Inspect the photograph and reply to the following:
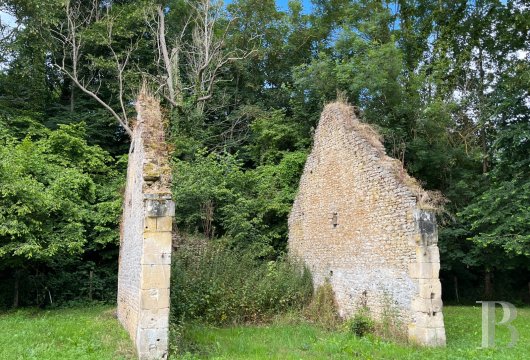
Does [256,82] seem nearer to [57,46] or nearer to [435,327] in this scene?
[57,46]

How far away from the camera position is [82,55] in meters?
23.8

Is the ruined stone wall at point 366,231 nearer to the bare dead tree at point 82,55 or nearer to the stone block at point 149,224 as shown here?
the stone block at point 149,224

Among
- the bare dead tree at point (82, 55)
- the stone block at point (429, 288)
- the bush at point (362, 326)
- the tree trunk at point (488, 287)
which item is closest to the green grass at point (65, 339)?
the bush at point (362, 326)

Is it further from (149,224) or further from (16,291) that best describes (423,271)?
(16,291)

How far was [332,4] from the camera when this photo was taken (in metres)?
25.0

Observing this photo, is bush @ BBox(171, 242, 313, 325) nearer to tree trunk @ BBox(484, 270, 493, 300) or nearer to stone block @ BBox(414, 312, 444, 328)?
stone block @ BBox(414, 312, 444, 328)

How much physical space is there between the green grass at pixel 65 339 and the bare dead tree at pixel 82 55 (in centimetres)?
1116

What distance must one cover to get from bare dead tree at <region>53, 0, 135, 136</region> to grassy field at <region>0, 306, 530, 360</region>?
12.3 meters

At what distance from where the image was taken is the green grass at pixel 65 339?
7.64 meters

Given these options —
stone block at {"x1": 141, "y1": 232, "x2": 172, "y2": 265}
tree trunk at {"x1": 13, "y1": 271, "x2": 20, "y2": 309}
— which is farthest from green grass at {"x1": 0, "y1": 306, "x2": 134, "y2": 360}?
tree trunk at {"x1": 13, "y1": 271, "x2": 20, "y2": 309}

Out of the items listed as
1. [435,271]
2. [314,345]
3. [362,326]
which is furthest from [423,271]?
[314,345]

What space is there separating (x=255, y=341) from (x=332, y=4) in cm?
2033

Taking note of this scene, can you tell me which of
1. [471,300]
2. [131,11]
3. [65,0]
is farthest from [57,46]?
[471,300]

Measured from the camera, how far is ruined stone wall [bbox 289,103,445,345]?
31.9 ft
